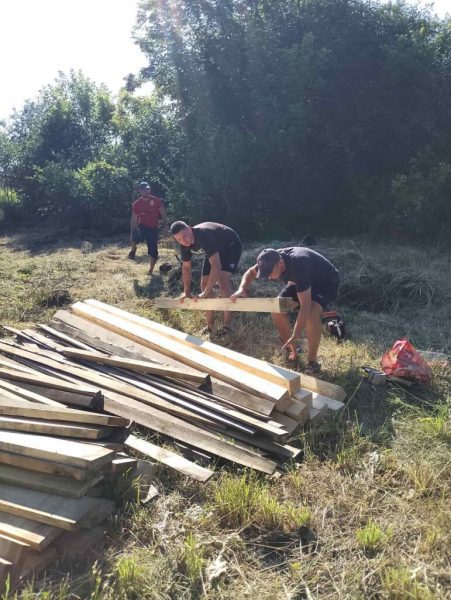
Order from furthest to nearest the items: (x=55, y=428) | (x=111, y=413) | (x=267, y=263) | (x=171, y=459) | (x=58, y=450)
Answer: (x=267, y=263) → (x=111, y=413) → (x=171, y=459) → (x=55, y=428) → (x=58, y=450)

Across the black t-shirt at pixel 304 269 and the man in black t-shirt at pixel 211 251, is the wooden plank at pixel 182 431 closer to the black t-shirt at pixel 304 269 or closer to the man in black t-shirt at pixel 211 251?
the black t-shirt at pixel 304 269

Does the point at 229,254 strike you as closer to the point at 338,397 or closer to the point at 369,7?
the point at 338,397

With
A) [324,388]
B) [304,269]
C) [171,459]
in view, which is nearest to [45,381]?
[171,459]

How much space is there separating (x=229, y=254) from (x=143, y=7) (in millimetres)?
11166

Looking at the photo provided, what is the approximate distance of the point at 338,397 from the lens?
171 inches

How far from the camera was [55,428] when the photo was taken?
3133 millimetres

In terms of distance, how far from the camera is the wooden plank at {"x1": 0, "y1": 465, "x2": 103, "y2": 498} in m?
2.79

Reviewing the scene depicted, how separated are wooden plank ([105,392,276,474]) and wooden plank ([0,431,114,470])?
850 mm

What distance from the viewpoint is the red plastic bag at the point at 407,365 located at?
448 cm

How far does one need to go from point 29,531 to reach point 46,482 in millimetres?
297

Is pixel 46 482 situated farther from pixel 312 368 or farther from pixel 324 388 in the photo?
pixel 312 368

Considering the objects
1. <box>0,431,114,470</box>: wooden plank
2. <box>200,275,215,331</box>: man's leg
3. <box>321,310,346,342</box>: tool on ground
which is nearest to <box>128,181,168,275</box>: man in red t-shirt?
<box>200,275,215,331</box>: man's leg

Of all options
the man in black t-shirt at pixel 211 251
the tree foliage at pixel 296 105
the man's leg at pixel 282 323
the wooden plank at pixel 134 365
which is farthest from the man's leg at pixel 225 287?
the tree foliage at pixel 296 105

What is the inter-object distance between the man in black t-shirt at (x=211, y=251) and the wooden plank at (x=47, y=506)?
333cm
